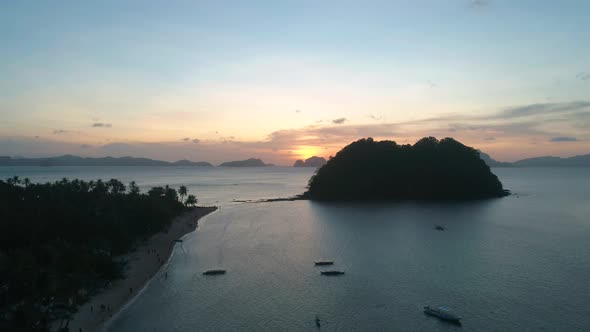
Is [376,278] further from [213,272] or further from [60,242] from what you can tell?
[60,242]

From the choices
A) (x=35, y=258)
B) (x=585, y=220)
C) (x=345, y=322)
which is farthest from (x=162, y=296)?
(x=585, y=220)

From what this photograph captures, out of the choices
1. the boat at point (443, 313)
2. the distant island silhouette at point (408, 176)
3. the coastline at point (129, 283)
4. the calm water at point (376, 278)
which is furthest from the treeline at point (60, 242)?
the distant island silhouette at point (408, 176)

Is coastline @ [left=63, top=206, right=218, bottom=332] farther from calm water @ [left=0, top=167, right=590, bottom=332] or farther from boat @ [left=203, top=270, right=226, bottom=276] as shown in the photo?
boat @ [left=203, top=270, right=226, bottom=276]

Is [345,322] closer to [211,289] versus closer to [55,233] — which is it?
[211,289]

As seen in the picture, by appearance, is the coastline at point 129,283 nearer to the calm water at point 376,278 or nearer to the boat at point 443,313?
the calm water at point 376,278

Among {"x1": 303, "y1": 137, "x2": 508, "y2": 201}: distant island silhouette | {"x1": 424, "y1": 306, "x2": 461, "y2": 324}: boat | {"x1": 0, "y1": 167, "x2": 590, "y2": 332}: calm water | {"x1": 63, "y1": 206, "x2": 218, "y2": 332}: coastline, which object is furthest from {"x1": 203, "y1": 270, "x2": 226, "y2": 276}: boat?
{"x1": 303, "y1": 137, "x2": 508, "y2": 201}: distant island silhouette

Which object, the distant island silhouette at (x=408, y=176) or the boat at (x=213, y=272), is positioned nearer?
the boat at (x=213, y=272)

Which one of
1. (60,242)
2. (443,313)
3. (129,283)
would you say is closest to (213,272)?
(129,283)
